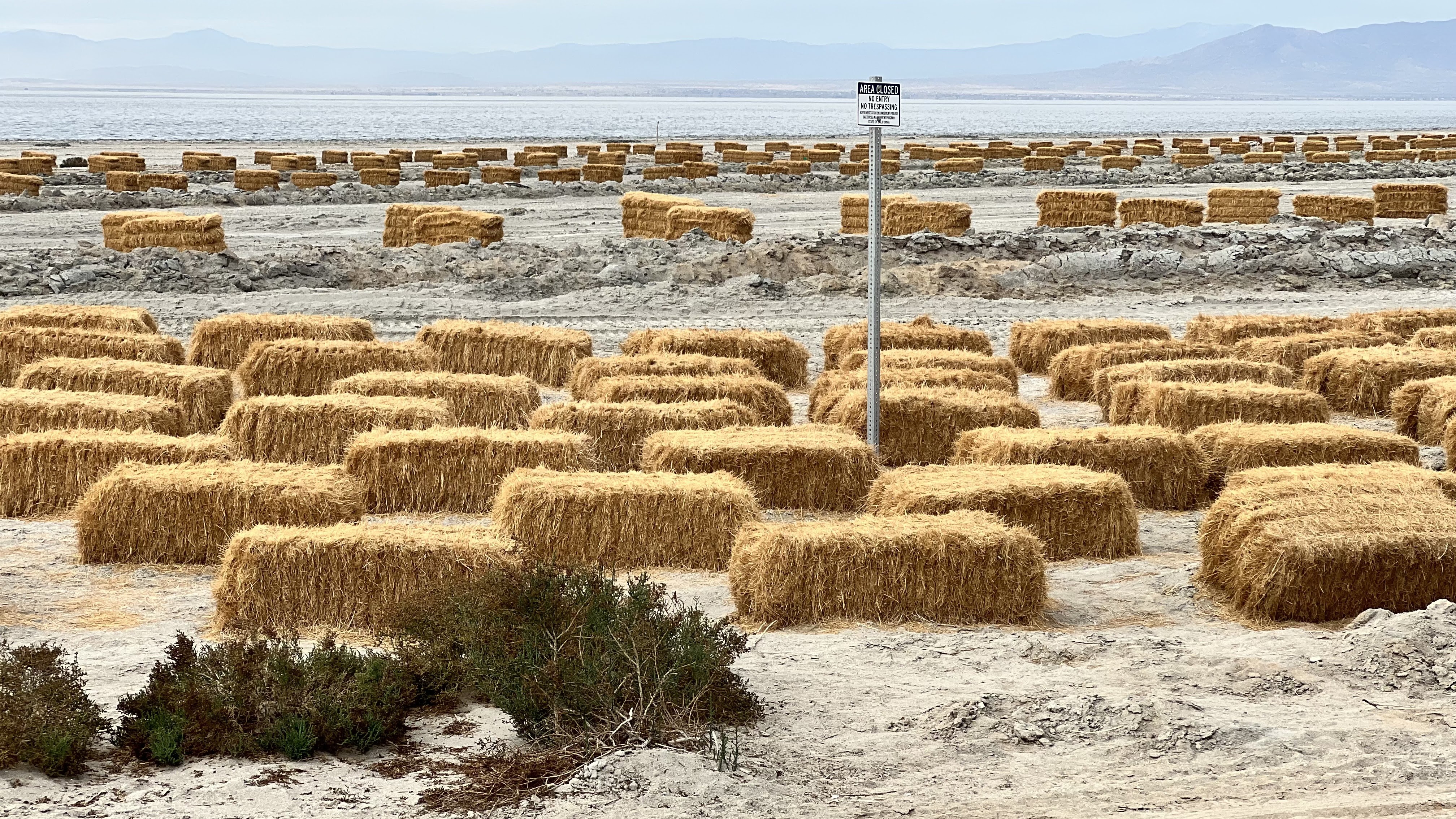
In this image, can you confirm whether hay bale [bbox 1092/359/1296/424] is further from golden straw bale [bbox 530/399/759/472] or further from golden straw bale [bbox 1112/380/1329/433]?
golden straw bale [bbox 530/399/759/472]

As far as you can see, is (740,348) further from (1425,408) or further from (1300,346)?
(1425,408)

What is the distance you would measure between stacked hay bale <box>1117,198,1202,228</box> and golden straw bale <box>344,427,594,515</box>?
26757mm

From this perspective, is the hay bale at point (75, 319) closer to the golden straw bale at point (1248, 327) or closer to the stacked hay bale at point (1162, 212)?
the golden straw bale at point (1248, 327)

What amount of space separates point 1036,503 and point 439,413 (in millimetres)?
5395

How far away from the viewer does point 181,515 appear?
35.4 ft

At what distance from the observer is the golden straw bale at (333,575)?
920 centimetres

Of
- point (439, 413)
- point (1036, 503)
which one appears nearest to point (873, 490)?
point (1036, 503)

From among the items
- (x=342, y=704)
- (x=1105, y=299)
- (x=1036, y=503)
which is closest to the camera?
(x=342, y=704)

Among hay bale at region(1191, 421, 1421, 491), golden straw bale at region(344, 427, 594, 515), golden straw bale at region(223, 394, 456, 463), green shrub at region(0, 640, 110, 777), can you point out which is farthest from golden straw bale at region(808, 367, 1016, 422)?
green shrub at region(0, 640, 110, 777)

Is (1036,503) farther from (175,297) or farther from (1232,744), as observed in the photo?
(175,297)

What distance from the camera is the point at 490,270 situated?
26094 mm

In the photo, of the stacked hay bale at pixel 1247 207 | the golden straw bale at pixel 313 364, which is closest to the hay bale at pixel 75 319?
the golden straw bale at pixel 313 364

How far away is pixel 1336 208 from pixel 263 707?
122 feet

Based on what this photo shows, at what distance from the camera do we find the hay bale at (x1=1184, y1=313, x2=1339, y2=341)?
1942cm
